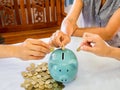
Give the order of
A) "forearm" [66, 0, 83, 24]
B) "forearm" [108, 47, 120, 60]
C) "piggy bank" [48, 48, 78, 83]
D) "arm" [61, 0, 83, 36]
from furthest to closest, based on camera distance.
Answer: "forearm" [66, 0, 83, 24]
"arm" [61, 0, 83, 36]
"forearm" [108, 47, 120, 60]
"piggy bank" [48, 48, 78, 83]

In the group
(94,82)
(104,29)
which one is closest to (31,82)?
(94,82)

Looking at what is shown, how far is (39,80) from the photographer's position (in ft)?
2.39

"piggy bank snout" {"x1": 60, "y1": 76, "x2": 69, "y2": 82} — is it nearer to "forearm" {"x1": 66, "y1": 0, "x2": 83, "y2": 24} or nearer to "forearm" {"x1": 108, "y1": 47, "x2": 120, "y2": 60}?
"forearm" {"x1": 108, "y1": 47, "x2": 120, "y2": 60}

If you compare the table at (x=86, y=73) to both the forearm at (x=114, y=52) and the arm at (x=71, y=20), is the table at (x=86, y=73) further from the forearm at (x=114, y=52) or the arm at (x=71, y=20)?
the arm at (x=71, y=20)

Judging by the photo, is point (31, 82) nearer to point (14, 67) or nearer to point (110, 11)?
point (14, 67)

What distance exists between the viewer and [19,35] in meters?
2.27

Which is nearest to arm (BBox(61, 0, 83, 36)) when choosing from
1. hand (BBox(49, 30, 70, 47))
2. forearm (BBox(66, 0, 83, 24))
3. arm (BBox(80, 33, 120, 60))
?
forearm (BBox(66, 0, 83, 24))

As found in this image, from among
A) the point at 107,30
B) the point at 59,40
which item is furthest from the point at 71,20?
Result: the point at 59,40

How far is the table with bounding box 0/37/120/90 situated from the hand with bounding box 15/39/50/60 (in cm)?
9

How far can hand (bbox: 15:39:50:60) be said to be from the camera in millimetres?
741

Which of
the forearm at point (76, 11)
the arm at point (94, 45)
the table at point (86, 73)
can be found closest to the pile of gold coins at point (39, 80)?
the table at point (86, 73)

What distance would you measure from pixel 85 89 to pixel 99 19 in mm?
631

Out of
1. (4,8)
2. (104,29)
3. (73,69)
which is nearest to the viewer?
(73,69)

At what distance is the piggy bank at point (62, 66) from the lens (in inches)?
26.3
